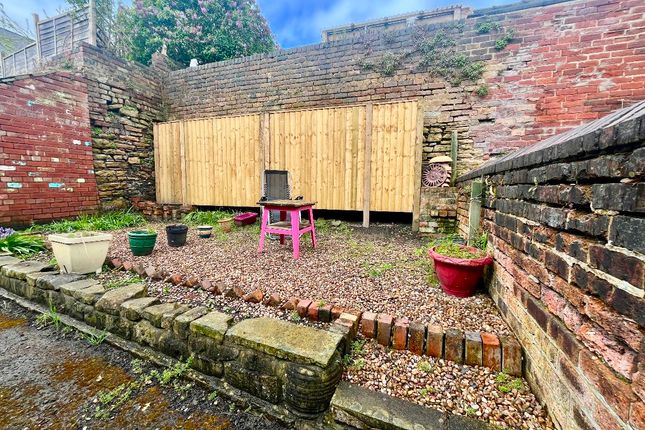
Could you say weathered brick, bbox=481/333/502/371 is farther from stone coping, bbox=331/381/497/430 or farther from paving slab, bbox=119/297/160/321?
paving slab, bbox=119/297/160/321

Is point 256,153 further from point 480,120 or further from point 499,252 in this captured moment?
point 499,252

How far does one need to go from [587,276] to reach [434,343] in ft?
2.49

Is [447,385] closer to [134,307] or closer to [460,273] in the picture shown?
[460,273]

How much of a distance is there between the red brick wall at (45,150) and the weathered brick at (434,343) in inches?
226

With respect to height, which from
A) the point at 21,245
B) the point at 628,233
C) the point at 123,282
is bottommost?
the point at 123,282

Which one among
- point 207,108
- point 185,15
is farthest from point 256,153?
point 185,15

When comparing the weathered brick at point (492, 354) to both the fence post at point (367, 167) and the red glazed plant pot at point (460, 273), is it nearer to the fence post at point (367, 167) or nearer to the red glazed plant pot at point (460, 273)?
the red glazed plant pot at point (460, 273)

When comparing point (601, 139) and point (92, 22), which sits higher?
point (92, 22)

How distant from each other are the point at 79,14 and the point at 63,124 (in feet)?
11.4

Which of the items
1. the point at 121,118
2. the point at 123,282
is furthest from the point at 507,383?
the point at 121,118

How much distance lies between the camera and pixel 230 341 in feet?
4.34

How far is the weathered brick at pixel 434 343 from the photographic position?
1342 mm

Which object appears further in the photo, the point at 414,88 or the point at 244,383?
the point at 414,88

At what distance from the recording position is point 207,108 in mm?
5785
